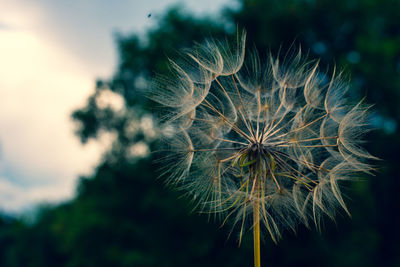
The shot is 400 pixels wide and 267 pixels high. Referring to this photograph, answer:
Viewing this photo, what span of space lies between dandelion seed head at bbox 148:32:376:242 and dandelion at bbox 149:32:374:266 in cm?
1

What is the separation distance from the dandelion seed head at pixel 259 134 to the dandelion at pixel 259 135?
0.01m

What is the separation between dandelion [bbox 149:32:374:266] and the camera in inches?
188

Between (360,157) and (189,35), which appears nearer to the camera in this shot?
(360,157)

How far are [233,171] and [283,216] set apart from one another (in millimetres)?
762

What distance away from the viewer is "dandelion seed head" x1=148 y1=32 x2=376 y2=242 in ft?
15.7

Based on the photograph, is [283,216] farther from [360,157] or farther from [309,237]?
[309,237]

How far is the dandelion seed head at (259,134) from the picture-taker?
4777 millimetres

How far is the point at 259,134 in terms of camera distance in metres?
5.25

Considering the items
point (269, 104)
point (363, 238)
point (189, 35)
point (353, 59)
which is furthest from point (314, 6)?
point (269, 104)

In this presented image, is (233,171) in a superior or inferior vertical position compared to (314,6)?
inferior

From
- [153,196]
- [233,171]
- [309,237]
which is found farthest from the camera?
[153,196]

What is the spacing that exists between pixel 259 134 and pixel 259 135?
0.06 meters

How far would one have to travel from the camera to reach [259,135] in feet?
17.0

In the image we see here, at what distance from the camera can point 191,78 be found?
5289 mm
